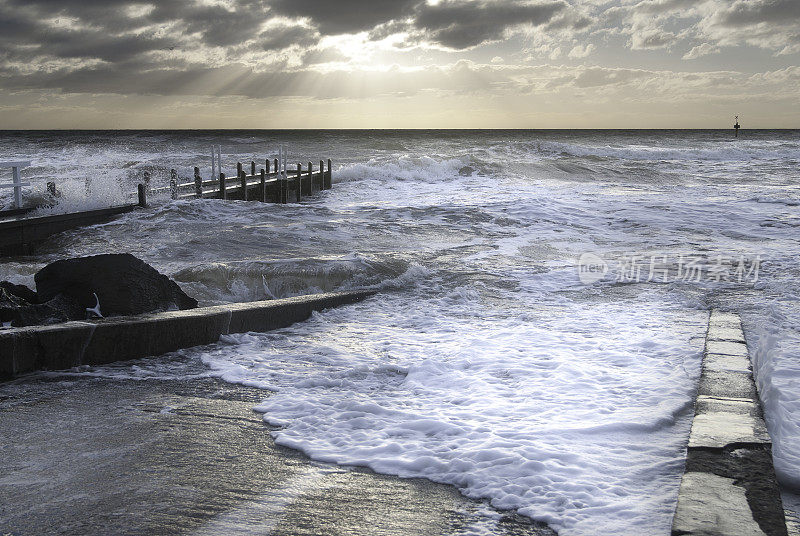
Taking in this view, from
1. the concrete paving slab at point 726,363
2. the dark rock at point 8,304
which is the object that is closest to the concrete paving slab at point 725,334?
the concrete paving slab at point 726,363

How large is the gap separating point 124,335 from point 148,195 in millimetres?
12007

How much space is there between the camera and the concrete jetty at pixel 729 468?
2.54 meters

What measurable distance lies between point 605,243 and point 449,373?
8.42 m

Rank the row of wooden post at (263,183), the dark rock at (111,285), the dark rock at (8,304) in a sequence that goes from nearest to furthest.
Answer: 1. the dark rock at (8,304)
2. the dark rock at (111,285)
3. the row of wooden post at (263,183)

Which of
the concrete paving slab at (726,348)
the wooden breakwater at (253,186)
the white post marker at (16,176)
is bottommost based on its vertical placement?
the concrete paving slab at (726,348)

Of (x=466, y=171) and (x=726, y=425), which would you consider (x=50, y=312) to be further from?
(x=466, y=171)

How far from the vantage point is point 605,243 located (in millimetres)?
12539

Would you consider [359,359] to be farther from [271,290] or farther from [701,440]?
[271,290]

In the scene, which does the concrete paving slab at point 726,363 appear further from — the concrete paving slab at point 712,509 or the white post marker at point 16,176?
the white post marker at point 16,176

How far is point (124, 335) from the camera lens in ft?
17.1

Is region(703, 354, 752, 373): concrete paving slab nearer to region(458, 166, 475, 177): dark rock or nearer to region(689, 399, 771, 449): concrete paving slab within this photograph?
region(689, 399, 771, 449): concrete paving slab

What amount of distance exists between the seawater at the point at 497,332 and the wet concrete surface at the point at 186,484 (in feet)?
0.68

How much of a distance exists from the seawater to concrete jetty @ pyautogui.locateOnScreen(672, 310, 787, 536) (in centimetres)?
20

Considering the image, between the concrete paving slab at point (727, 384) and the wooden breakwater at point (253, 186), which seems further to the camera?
the wooden breakwater at point (253, 186)
